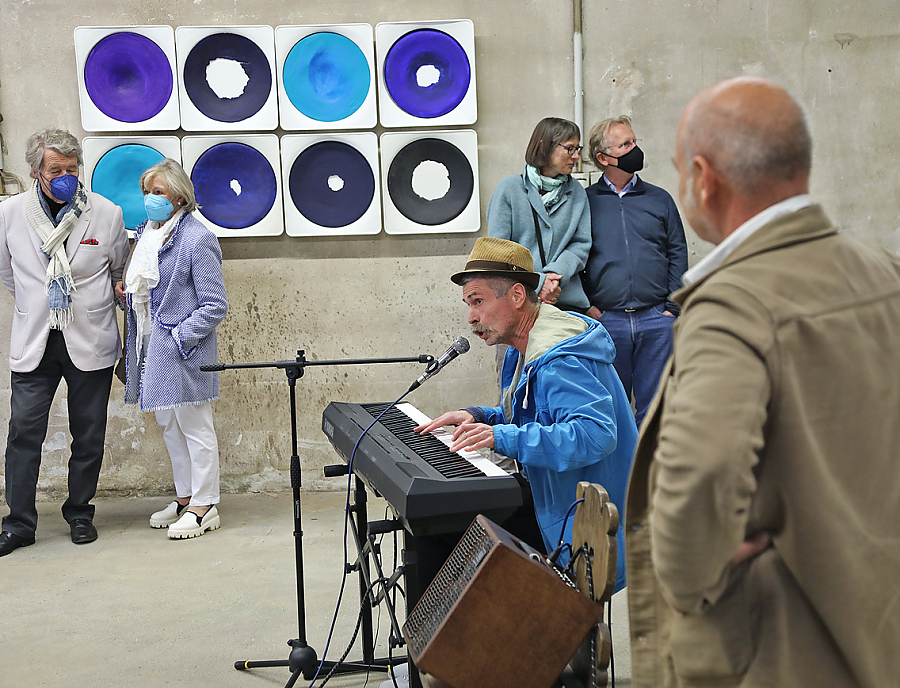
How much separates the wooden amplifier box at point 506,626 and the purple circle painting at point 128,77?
3345mm

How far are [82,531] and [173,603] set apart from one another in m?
0.93

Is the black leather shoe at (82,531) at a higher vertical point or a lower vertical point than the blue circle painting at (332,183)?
lower

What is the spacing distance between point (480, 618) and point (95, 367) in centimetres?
275

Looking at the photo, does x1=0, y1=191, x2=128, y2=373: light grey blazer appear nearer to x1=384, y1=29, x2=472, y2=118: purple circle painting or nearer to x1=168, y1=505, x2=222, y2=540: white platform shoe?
x1=168, y1=505, x2=222, y2=540: white platform shoe

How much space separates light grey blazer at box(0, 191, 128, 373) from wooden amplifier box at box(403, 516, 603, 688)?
8.83 feet

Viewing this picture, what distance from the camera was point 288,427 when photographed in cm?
430

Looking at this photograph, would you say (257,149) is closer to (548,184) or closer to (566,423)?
(548,184)

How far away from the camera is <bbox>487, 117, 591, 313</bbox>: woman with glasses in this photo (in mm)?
3506

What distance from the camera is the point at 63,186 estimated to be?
3547mm

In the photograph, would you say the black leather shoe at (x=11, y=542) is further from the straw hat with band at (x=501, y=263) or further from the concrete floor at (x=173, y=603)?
the straw hat with band at (x=501, y=263)

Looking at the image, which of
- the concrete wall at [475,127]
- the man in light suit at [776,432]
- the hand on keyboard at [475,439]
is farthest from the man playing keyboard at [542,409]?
the concrete wall at [475,127]

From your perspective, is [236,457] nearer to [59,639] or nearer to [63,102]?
[59,639]

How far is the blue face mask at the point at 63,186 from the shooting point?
354cm

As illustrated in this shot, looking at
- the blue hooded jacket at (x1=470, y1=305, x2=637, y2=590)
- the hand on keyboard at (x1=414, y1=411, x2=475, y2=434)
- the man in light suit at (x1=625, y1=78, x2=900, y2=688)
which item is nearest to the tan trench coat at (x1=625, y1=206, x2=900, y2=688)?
the man in light suit at (x1=625, y1=78, x2=900, y2=688)
